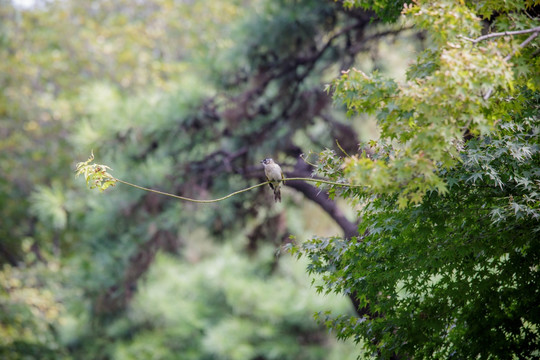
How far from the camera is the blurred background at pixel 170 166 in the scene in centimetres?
772

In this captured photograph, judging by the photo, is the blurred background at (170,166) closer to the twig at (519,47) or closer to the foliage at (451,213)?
the foliage at (451,213)

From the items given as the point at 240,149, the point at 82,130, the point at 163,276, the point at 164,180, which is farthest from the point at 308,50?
the point at 163,276

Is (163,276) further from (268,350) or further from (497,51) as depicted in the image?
(497,51)

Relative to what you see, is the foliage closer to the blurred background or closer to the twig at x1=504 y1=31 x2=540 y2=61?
the twig at x1=504 y1=31 x2=540 y2=61

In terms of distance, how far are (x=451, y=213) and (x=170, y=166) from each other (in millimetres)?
5089

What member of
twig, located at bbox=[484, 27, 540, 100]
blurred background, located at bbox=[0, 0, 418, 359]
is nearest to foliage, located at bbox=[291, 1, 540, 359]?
twig, located at bbox=[484, 27, 540, 100]

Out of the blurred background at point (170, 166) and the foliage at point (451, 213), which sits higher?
the blurred background at point (170, 166)

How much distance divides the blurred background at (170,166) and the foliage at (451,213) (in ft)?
1.70

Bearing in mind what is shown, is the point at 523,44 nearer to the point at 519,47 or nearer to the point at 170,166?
the point at 519,47

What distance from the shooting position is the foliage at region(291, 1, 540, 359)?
3.24m

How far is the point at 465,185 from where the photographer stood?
3773mm

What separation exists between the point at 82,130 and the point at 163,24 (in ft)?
26.6

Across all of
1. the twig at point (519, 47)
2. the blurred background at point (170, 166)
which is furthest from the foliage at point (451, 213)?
the blurred background at point (170, 166)

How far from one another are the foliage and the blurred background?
1.70 ft
